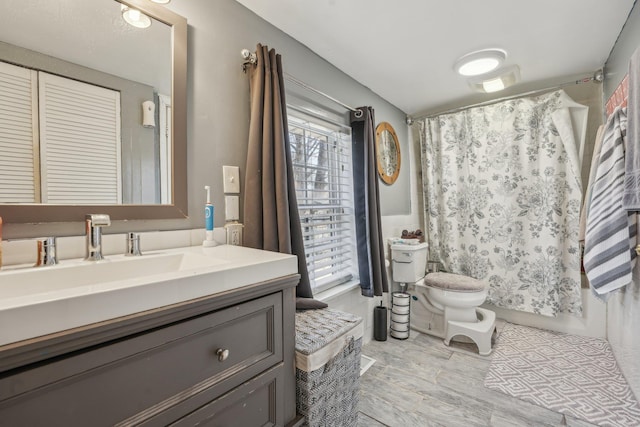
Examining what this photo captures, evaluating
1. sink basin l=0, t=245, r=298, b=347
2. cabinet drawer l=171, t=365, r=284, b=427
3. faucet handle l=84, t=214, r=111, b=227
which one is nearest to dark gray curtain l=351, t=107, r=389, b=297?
sink basin l=0, t=245, r=298, b=347

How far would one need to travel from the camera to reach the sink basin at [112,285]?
1.53ft

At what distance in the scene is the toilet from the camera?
2.21 m

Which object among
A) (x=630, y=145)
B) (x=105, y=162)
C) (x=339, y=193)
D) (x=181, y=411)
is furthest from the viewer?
(x=339, y=193)

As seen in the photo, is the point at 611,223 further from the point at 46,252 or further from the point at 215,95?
the point at 46,252

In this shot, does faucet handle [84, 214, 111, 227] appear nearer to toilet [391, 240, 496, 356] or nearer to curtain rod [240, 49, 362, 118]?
curtain rod [240, 49, 362, 118]

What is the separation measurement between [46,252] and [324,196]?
153 cm

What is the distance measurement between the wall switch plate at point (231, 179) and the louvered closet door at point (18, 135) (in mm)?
633

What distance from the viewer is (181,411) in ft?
2.14

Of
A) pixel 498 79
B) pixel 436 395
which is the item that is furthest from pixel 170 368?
pixel 498 79

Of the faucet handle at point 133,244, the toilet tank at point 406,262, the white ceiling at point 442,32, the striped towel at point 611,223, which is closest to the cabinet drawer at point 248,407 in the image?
the faucet handle at point 133,244

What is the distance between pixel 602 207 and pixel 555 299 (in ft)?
3.36

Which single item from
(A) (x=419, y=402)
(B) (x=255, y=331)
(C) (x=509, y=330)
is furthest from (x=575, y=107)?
(B) (x=255, y=331)

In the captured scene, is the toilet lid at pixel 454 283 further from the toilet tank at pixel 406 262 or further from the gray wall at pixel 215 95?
the gray wall at pixel 215 95

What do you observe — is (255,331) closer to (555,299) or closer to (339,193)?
(339,193)
